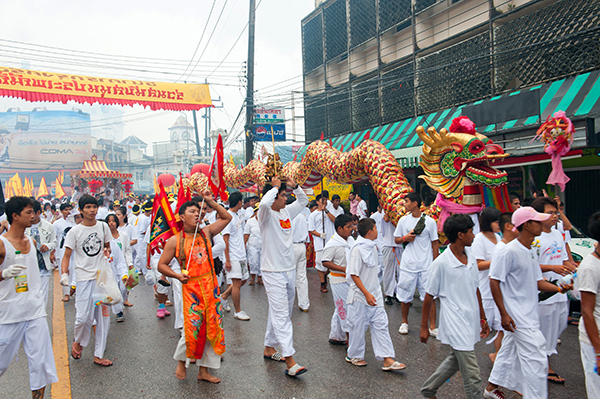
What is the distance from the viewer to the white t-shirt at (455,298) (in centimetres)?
327

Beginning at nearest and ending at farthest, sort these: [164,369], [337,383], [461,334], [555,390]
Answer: [461,334] < [555,390] < [337,383] < [164,369]

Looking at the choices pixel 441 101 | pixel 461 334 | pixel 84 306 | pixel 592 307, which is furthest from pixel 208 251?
pixel 441 101

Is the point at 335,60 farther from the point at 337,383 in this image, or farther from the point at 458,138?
the point at 337,383

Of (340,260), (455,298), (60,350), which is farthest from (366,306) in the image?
(60,350)

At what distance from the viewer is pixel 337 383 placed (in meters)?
3.99

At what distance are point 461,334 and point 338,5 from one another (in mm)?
16614

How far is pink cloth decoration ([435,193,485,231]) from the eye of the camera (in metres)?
5.88

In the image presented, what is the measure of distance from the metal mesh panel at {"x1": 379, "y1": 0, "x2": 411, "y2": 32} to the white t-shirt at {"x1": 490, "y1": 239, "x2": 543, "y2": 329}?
12667 mm

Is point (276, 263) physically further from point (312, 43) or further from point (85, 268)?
point (312, 43)

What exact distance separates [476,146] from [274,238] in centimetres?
323

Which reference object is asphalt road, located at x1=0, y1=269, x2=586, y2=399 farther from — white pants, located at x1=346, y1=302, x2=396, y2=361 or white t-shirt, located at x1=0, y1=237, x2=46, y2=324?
white t-shirt, located at x1=0, y1=237, x2=46, y2=324

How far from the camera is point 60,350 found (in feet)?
16.9

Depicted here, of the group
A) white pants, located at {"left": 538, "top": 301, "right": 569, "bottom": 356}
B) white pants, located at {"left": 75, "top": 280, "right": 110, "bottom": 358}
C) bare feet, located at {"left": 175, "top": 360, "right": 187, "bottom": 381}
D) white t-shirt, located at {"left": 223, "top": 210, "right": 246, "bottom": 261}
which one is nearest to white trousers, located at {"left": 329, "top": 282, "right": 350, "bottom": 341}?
bare feet, located at {"left": 175, "top": 360, "right": 187, "bottom": 381}

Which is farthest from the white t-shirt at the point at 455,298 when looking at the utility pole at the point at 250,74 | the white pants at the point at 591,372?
the utility pole at the point at 250,74
